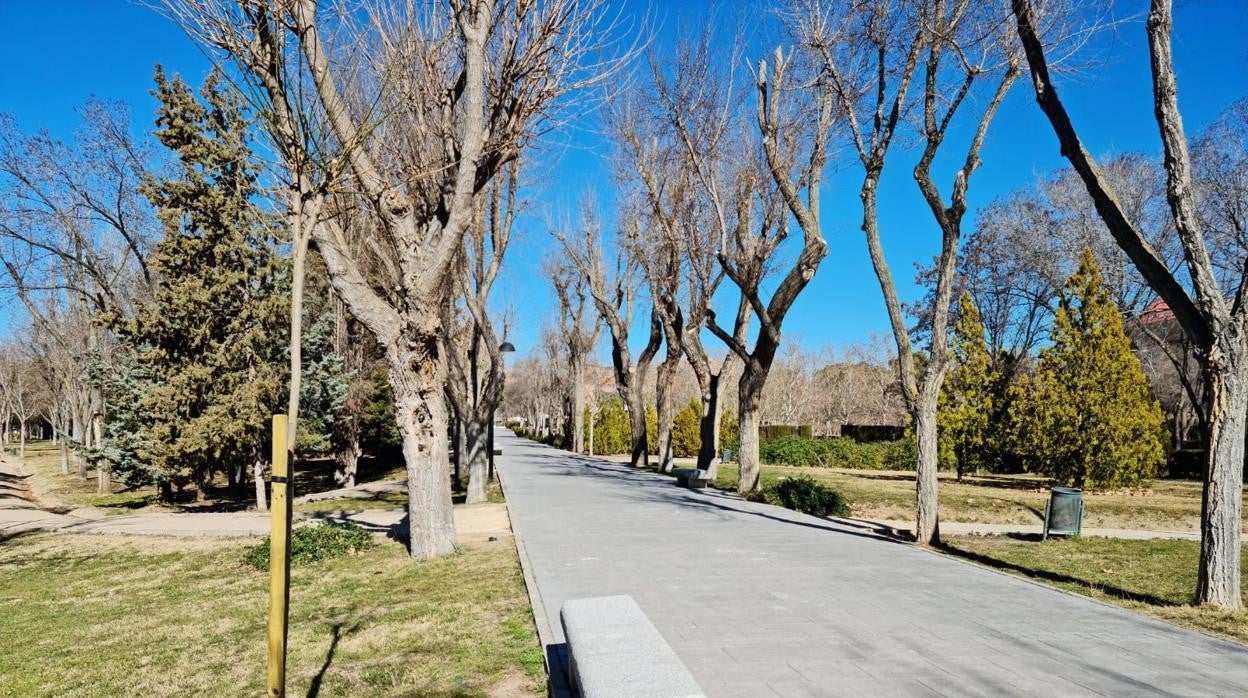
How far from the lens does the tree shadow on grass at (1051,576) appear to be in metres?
6.85

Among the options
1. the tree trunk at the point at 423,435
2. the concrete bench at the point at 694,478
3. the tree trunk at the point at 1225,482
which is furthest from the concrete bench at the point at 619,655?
the concrete bench at the point at 694,478

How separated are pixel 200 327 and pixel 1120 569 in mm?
18085

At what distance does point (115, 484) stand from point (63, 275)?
7356 mm

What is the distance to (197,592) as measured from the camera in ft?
25.6

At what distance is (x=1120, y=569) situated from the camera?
8531 mm

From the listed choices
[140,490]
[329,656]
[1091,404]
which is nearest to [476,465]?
[329,656]

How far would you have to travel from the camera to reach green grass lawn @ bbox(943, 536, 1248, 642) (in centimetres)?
610

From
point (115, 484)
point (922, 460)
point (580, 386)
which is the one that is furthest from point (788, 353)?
point (922, 460)

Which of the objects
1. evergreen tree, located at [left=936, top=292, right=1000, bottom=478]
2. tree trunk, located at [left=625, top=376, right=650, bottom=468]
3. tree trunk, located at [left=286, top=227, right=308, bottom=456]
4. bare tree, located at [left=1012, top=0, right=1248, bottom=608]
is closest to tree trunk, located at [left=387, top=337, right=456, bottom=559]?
tree trunk, located at [left=286, top=227, right=308, bottom=456]

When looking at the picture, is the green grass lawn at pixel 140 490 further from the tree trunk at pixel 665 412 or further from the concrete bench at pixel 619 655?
the concrete bench at pixel 619 655

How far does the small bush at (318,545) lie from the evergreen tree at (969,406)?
19315 mm

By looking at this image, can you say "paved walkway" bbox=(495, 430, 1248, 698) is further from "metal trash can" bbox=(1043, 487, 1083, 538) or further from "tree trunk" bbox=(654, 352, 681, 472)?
"tree trunk" bbox=(654, 352, 681, 472)

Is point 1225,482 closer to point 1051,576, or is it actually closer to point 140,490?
point 1051,576

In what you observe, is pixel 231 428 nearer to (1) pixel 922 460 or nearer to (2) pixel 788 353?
(1) pixel 922 460
